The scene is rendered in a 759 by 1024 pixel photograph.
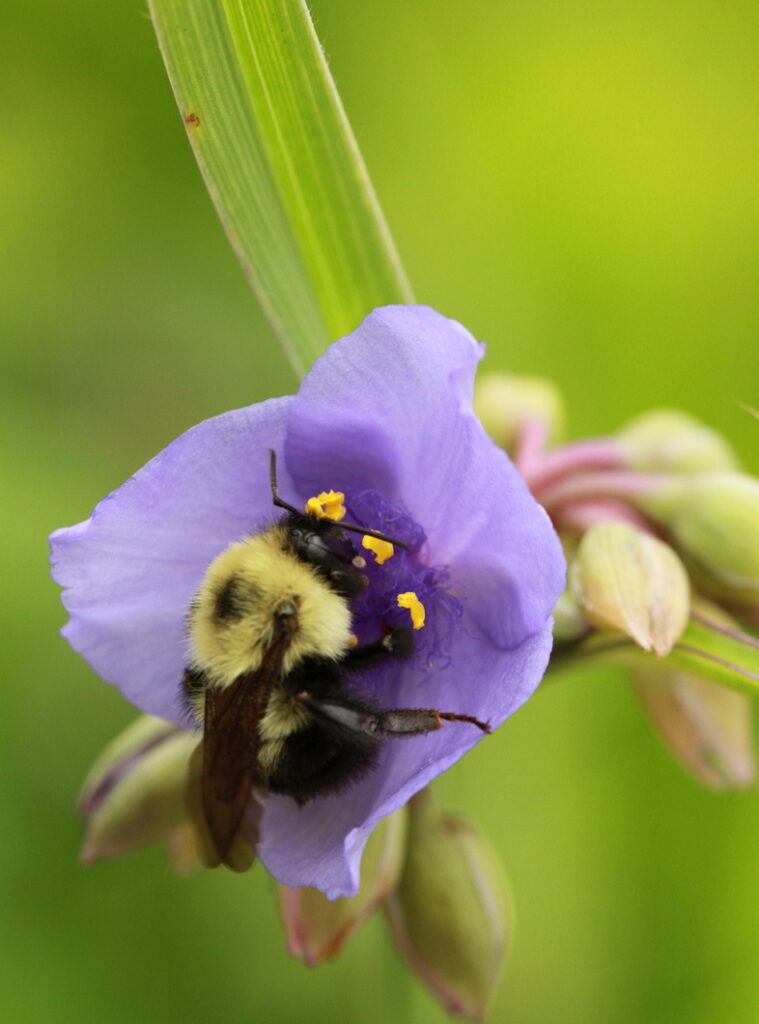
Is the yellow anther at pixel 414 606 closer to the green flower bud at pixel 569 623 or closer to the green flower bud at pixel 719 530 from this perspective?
the green flower bud at pixel 569 623

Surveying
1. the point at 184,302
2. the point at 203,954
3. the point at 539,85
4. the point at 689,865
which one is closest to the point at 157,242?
the point at 184,302

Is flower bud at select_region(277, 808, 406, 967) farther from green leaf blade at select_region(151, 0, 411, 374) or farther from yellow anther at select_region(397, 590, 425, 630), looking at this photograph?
green leaf blade at select_region(151, 0, 411, 374)

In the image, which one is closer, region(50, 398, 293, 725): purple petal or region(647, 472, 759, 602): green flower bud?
region(50, 398, 293, 725): purple petal

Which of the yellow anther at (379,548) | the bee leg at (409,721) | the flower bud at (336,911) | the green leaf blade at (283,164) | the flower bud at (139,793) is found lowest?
the flower bud at (336,911)

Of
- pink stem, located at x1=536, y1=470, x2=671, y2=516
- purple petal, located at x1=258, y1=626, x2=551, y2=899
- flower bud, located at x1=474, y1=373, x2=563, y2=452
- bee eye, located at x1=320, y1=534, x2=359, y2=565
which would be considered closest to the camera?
purple petal, located at x1=258, y1=626, x2=551, y2=899

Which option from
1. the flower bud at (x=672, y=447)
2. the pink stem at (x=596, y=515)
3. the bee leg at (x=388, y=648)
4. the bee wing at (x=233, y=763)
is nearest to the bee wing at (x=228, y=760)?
the bee wing at (x=233, y=763)

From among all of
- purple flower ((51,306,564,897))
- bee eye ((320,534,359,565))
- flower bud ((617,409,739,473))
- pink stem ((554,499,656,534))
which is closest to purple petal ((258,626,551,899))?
purple flower ((51,306,564,897))
